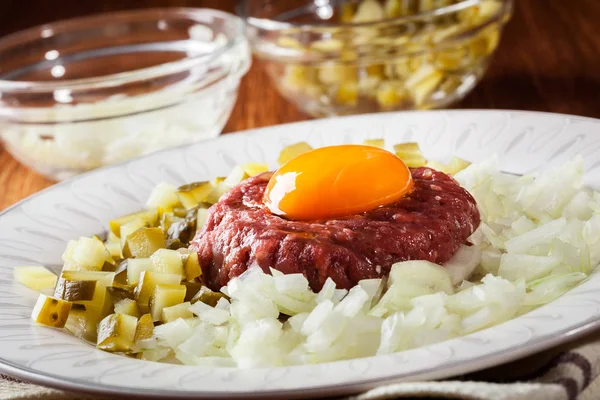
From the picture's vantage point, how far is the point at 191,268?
3713mm

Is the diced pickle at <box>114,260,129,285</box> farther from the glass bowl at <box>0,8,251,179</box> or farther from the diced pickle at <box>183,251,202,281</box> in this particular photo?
the glass bowl at <box>0,8,251,179</box>

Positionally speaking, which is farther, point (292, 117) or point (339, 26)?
point (292, 117)

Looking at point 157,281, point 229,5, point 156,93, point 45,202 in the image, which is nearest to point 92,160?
point 156,93

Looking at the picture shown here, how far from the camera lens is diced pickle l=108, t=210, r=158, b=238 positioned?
14.7 feet

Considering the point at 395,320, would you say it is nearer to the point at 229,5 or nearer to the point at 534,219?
the point at 534,219

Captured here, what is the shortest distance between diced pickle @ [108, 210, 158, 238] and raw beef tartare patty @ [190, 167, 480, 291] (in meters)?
0.57

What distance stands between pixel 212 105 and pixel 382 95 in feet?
3.93

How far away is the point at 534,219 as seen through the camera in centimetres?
412

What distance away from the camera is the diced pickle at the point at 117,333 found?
3373mm

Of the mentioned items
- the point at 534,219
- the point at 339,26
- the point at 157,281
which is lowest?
the point at 534,219

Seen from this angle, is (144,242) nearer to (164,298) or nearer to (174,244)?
(174,244)

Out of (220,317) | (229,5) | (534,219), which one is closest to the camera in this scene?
(220,317)

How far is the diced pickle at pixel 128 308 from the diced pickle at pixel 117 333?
0.13m

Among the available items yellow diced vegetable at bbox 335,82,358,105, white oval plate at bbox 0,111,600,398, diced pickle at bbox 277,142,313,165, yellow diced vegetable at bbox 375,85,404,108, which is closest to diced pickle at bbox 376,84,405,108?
yellow diced vegetable at bbox 375,85,404,108
